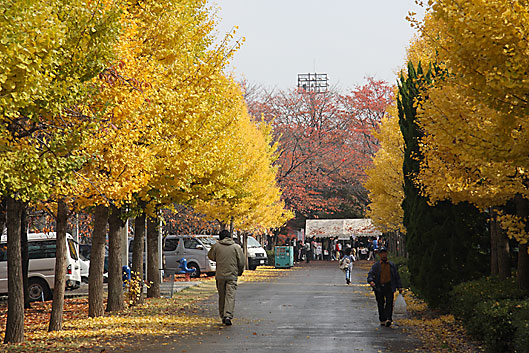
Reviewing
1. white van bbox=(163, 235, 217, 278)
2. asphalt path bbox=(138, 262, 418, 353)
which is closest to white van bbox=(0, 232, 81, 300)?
asphalt path bbox=(138, 262, 418, 353)

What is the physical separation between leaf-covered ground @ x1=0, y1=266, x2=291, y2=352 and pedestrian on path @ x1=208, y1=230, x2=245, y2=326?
0.55 metres

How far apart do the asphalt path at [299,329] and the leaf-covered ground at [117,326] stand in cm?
60

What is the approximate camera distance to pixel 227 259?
15977 mm

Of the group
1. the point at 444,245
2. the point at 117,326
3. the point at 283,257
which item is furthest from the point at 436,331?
the point at 283,257

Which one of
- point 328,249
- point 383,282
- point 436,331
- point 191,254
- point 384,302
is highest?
point 191,254

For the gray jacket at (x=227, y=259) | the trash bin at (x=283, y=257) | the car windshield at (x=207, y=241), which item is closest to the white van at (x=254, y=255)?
the trash bin at (x=283, y=257)

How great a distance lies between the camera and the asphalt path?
12.3 meters

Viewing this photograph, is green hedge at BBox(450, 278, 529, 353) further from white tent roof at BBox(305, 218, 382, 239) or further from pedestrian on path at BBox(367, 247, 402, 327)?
white tent roof at BBox(305, 218, 382, 239)

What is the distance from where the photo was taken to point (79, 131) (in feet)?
36.7

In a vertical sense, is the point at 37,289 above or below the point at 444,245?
below

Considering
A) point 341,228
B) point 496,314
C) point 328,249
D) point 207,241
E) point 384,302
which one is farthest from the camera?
point 328,249

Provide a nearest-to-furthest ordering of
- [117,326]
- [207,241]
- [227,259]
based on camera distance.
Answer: [117,326]
[227,259]
[207,241]

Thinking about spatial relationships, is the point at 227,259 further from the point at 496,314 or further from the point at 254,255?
the point at 254,255

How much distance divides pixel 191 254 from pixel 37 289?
38.9ft
